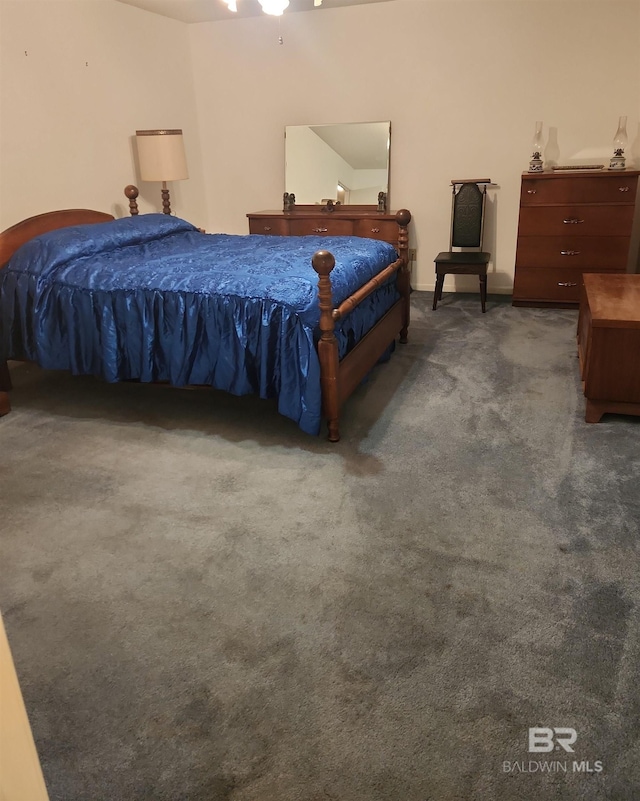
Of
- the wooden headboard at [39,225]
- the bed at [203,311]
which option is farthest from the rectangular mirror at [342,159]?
the wooden headboard at [39,225]

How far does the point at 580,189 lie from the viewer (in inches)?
165

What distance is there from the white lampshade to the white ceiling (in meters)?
0.90

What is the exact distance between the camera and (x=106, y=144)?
14.0 ft

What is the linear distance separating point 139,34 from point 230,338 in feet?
10.3

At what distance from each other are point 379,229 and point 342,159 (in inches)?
31.3

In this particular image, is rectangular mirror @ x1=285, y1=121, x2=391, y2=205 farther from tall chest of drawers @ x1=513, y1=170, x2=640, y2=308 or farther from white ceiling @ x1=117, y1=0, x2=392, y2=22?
tall chest of drawers @ x1=513, y1=170, x2=640, y2=308

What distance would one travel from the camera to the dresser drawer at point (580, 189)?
162 inches

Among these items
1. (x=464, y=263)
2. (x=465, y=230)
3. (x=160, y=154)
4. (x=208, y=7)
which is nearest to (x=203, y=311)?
A: (x=160, y=154)

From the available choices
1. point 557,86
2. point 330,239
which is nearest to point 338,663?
point 330,239

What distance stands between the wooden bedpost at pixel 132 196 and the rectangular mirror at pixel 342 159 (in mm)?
1494

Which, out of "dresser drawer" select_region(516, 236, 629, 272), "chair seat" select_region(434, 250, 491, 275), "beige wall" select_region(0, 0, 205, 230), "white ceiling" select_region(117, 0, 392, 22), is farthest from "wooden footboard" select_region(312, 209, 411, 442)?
"white ceiling" select_region(117, 0, 392, 22)

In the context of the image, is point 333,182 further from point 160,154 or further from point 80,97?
point 80,97

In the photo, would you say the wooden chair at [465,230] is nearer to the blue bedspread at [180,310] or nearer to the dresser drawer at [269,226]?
the blue bedspread at [180,310]

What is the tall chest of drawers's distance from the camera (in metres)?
4.15
